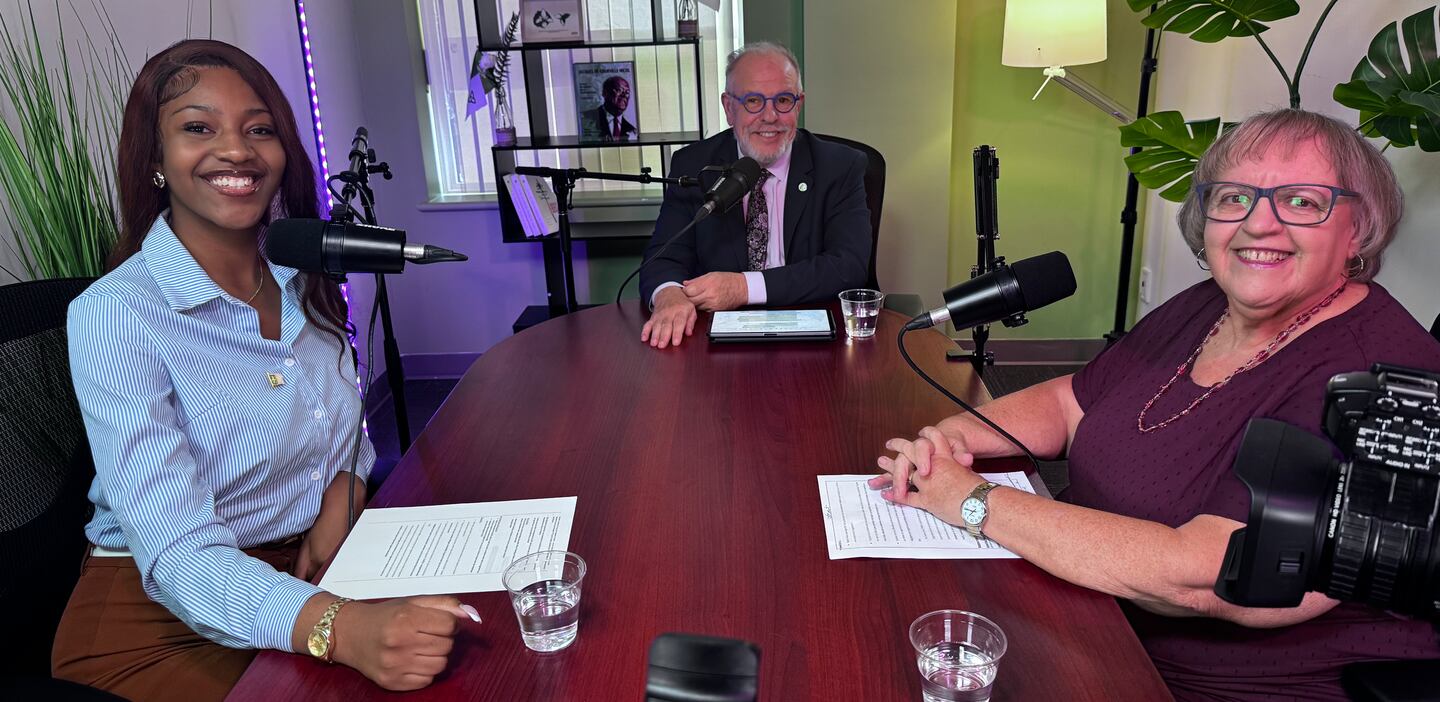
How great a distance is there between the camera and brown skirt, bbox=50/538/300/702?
1143 millimetres

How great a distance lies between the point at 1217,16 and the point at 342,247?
2.42 meters

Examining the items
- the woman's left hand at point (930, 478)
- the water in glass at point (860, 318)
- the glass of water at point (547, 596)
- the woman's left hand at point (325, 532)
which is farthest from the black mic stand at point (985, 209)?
the woman's left hand at point (325, 532)

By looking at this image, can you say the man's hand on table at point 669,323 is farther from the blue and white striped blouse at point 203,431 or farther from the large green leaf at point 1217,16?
the large green leaf at point 1217,16

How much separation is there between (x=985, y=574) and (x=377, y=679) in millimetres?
671

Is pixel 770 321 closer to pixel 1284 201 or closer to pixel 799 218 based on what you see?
pixel 799 218

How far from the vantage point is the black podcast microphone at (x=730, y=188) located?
2.01 m

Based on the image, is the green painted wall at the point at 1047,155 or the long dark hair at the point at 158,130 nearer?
the long dark hair at the point at 158,130

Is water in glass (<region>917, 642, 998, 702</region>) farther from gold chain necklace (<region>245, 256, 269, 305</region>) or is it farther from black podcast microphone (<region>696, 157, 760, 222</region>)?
black podcast microphone (<region>696, 157, 760, 222</region>)

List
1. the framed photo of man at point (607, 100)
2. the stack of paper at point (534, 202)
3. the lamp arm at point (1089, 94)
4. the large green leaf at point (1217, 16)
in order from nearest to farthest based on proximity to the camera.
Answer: the large green leaf at point (1217, 16) → the stack of paper at point (534, 202) → the lamp arm at point (1089, 94) → the framed photo of man at point (607, 100)

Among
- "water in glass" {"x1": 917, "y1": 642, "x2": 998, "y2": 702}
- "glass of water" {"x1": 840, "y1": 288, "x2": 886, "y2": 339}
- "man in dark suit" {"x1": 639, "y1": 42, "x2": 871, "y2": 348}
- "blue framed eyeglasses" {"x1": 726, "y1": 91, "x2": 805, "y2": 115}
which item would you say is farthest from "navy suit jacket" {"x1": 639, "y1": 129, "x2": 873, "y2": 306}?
"water in glass" {"x1": 917, "y1": 642, "x2": 998, "y2": 702}

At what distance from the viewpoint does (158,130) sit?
1360mm

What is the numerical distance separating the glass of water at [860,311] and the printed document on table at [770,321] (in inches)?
2.2

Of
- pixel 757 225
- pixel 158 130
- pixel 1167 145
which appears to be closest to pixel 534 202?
pixel 757 225

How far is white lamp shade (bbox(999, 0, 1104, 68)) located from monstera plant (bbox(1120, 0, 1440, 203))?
0.55 metres
